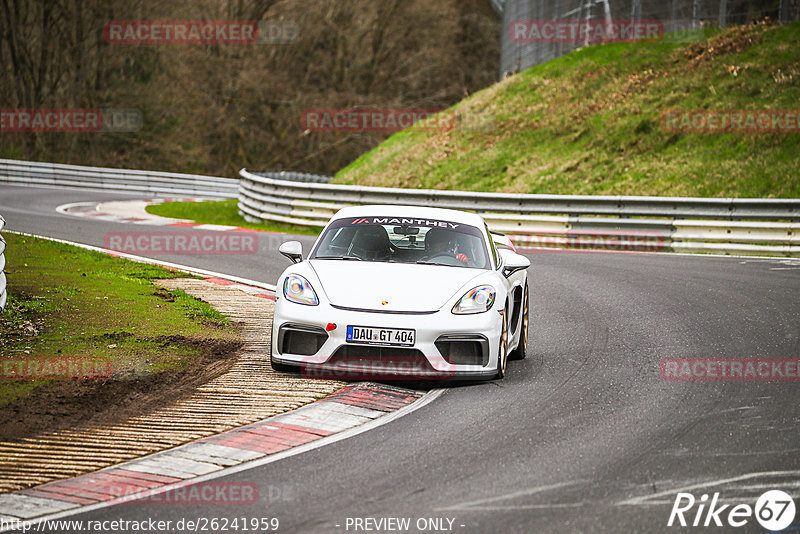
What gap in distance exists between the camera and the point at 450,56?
56.9 m

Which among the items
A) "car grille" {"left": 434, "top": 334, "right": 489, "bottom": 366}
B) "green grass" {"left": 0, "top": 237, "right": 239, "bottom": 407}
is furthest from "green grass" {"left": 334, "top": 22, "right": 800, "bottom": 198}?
"car grille" {"left": 434, "top": 334, "right": 489, "bottom": 366}

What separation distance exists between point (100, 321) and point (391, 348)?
147 inches

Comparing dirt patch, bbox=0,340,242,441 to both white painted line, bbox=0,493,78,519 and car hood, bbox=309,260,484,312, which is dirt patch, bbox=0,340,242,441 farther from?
car hood, bbox=309,260,484,312

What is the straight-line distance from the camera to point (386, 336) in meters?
7.43

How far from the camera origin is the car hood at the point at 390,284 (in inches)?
301

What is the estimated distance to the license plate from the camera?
24.3 feet

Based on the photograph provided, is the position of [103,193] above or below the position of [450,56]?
below

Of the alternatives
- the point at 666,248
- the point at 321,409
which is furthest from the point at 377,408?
the point at 666,248

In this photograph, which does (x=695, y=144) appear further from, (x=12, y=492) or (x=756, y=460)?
(x=12, y=492)

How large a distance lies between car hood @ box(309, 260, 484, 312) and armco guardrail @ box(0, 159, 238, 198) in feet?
94.9

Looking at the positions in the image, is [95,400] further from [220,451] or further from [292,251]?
[292,251]

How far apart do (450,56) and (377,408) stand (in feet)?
170

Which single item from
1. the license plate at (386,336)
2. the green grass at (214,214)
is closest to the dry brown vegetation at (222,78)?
the green grass at (214,214)

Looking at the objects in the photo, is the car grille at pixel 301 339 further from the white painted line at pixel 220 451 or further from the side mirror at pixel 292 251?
the white painted line at pixel 220 451
